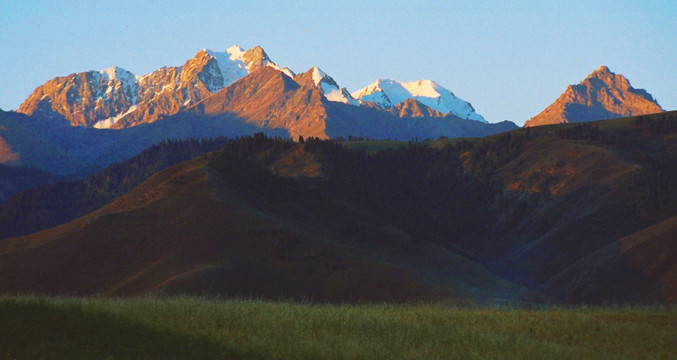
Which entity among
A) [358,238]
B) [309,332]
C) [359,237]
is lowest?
[309,332]

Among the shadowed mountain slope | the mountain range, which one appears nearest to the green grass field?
the mountain range

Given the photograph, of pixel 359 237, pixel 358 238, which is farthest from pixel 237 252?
pixel 359 237

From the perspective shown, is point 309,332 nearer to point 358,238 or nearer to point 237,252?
point 237,252

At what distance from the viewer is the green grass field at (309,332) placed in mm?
29156

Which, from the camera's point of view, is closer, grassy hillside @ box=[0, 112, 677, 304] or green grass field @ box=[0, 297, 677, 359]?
green grass field @ box=[0, 297, 677, 359]

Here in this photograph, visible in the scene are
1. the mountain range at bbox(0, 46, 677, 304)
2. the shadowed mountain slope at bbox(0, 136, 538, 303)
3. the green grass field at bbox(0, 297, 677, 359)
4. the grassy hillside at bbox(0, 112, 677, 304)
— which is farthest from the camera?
the grassy hillside at bbox(0, 112, 677, 304)

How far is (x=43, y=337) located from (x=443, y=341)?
49.1 feet

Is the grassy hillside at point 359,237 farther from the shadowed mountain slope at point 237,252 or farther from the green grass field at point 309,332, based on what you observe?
the green grass field at point 309,332

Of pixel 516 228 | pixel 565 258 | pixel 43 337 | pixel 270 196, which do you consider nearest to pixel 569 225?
pixel 565 258

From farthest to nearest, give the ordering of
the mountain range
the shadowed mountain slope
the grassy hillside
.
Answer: the grassy hillside < the mountain range < the shadowed mountain slope

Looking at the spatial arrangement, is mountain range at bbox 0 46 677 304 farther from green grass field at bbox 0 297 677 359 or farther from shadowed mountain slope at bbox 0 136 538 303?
green grass field at bbox 0 297 677 359

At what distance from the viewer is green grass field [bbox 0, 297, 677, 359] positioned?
29156 millimetres

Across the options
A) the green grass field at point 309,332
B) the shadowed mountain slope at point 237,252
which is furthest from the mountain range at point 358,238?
the green grass field at point 309,332

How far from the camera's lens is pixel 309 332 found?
107 feet
